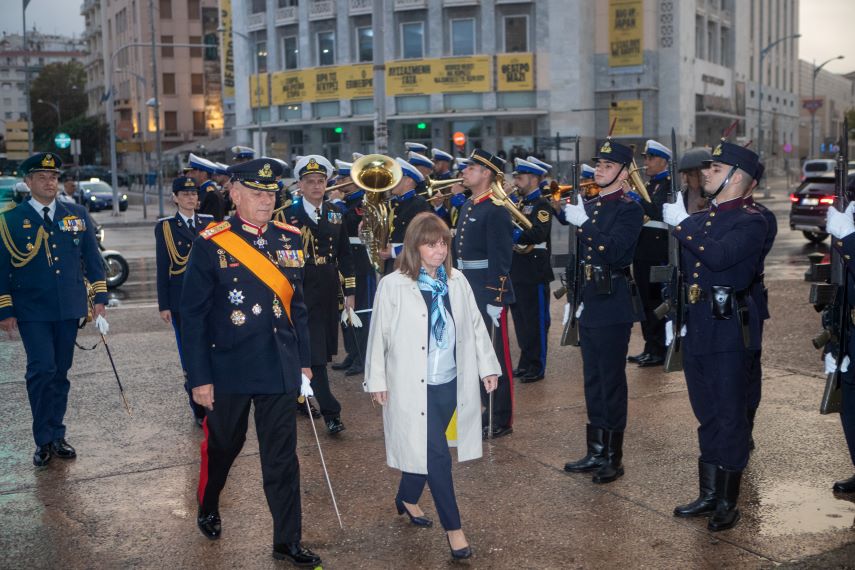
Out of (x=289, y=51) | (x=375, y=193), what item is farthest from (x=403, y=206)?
(x=289, y=51)

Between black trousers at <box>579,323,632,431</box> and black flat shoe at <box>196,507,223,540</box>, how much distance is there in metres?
2.57

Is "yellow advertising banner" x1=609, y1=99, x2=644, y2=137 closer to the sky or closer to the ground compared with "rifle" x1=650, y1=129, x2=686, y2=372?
closer to the sky

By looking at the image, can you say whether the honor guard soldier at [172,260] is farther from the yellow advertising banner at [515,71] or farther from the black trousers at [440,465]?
the yellow advertising banner at [515,71]

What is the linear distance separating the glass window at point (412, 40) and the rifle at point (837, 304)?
142 ft

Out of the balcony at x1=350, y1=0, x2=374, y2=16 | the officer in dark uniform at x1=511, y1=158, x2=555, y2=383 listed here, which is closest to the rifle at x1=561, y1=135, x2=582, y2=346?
the officer in dark uniform at x1=511, y1=158, x2=555, y2=383

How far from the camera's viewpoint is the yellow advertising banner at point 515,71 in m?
45.9

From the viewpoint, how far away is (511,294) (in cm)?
741

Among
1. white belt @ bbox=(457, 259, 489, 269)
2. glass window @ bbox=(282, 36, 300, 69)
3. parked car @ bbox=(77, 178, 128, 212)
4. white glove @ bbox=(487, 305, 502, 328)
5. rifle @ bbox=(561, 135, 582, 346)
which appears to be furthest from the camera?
glass window @ bbox=(282, 36, 300, 69)

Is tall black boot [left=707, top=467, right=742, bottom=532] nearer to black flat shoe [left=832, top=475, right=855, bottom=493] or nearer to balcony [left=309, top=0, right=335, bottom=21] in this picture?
black flat shoe [left=832, top=475, right=855, bottom=493]

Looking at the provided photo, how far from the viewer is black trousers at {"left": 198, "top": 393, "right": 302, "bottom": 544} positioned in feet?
16.6

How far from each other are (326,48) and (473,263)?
1768 inches

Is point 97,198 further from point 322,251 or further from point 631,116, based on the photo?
point 322,251

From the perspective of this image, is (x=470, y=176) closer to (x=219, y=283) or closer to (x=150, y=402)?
(x=219, y=283)

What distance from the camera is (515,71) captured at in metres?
46.0
